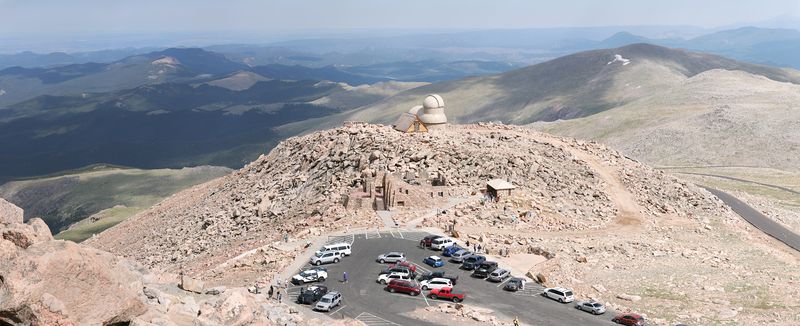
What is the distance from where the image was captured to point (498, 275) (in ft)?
164

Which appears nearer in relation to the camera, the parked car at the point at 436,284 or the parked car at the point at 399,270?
the parked car at the point at 436,284

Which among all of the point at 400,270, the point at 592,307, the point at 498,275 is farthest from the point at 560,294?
the point at 400,270

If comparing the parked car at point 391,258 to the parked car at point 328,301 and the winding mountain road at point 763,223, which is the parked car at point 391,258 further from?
the winding mountain road at point 763,223

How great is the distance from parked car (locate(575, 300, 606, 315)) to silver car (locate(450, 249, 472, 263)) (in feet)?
38.2

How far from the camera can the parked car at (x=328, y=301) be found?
43062 millimetres

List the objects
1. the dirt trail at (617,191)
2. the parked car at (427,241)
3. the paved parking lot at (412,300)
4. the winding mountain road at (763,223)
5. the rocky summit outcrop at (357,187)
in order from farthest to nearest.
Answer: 1. the winding mountain road at (763,223)
2. the dirt trail at (617,191)
3. the rocky summit outcrop at (357,187)
4. the parked car at (427,241)
5. the paved parking lot at (412,300)

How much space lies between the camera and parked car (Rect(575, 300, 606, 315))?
4441 centimetres

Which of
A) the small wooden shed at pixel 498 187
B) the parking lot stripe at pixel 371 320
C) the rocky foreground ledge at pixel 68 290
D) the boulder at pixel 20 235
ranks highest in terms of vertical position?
the boulder at pixel 20 235

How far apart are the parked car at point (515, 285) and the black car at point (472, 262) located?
14.3ft

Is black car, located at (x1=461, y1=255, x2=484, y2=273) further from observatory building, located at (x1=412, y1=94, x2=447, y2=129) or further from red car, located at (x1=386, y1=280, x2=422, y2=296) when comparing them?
observatory building, located at (x1=412, y1=94, x2=447, y2=129)

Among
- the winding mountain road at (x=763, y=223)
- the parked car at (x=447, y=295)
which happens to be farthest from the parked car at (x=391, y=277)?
the winding mountain road at (x=763, y=223)

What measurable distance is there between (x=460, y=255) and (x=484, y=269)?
13.4 feet

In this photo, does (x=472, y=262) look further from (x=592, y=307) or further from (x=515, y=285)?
(x=592, y=307)

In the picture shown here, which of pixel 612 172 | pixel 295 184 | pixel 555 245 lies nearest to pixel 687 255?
pixel 555 245
